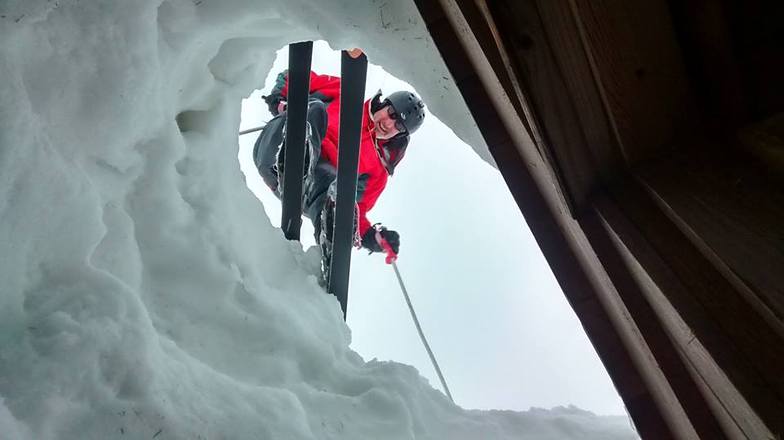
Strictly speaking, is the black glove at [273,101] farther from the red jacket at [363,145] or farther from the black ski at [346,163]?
the black ski at [346,163]

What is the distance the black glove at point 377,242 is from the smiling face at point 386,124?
0.95 m

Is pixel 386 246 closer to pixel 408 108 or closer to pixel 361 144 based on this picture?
pixel 361 144

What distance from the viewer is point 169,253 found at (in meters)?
2.19

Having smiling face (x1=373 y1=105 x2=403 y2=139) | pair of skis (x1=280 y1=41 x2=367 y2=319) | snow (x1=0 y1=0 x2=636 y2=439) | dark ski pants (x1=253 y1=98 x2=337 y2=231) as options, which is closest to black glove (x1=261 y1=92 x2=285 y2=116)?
dark ski pants (x1=253 y1=98 x2=337 y2=231)

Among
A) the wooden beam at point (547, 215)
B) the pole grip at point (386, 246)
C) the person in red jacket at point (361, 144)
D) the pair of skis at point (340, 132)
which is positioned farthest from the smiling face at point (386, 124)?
the wooden beam at point (547, 215)

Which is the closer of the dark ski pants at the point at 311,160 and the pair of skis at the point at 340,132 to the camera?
the pair of skis at the point at 340,132

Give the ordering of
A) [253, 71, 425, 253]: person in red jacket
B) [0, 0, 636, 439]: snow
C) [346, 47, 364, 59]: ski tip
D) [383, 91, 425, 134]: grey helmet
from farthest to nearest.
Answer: [383, 91, 425, 134]: grey helmet
[253, 71, 425, 253]: person in red jacket
[346, 47, 364, 59]: ski tip
[0, 0, 636, 439]: snow

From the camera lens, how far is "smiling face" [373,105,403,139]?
560cm

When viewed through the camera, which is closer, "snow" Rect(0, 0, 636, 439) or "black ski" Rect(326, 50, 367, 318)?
"snow" Rect(0, 0, 636, 439)

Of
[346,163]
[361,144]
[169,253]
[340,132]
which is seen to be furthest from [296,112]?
[361,144]

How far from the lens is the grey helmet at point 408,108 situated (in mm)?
5582

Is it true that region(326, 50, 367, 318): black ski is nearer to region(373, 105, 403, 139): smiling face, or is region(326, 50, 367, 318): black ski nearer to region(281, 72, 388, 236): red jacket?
region(281, 72, 388, 236): red jacket

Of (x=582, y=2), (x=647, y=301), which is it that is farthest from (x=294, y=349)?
(x=582, y=2)

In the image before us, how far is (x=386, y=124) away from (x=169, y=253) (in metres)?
3.69
